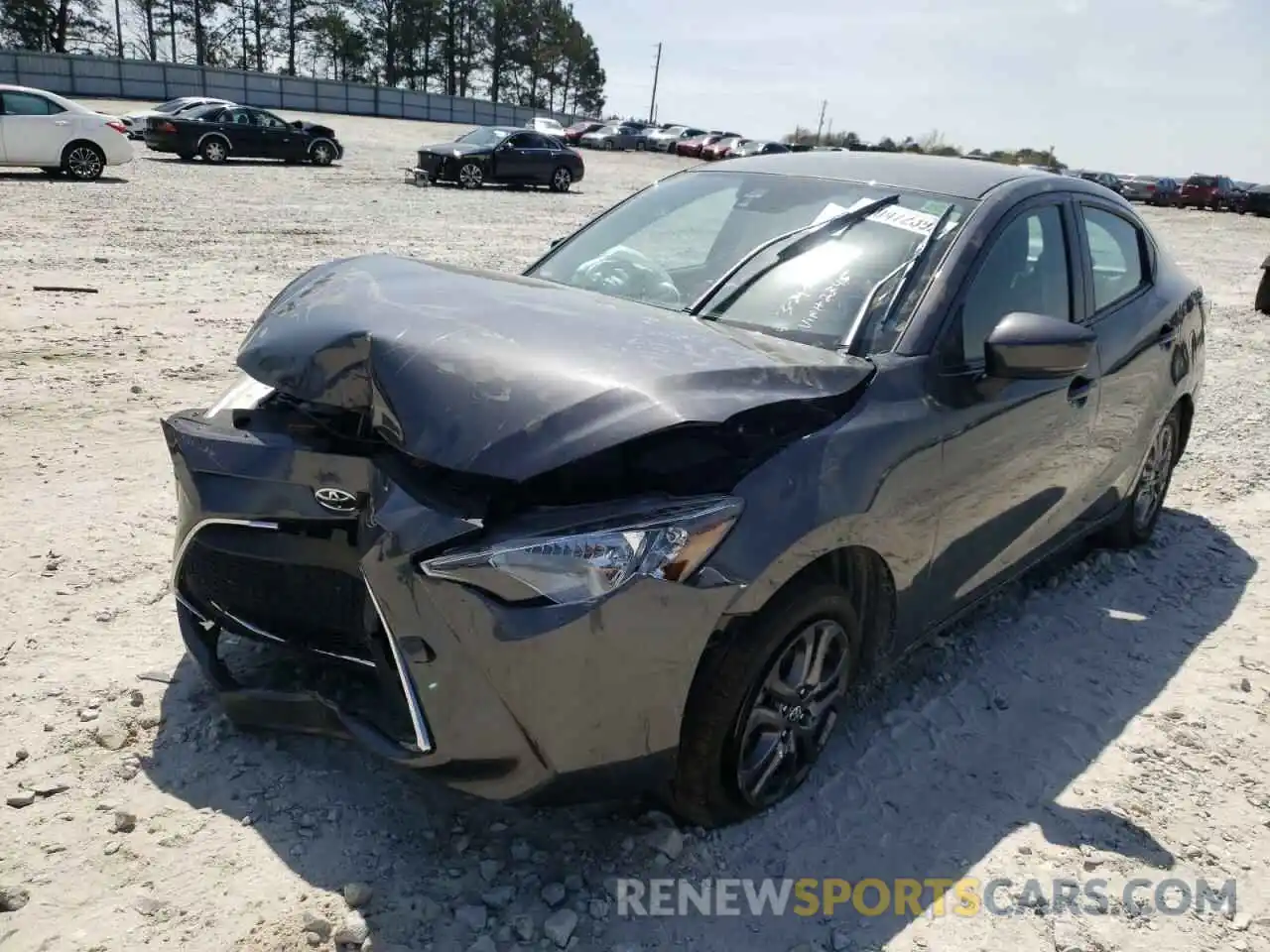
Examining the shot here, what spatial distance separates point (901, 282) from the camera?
302 cm

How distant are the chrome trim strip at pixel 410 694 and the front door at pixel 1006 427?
5.16 ft

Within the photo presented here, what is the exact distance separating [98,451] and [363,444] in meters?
3.20

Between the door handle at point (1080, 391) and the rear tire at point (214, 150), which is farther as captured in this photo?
the rear tire at point (214, 150)

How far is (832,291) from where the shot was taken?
3045 millimetres

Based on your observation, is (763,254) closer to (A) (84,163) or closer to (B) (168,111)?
(A) (84,163)

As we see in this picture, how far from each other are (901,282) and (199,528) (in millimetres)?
2155

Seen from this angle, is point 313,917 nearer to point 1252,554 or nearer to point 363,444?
point 363,444

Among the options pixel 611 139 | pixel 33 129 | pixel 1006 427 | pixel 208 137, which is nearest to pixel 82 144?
pixel 33 129

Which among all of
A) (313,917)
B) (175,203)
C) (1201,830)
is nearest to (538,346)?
(313,917)

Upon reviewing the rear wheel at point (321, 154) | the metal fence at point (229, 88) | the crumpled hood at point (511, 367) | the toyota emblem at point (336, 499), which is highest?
the metal fence at point (229, 88)

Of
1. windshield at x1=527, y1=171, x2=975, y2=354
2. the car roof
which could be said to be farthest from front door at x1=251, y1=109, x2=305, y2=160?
the car roof

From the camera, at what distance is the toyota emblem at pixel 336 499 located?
95.3 inches

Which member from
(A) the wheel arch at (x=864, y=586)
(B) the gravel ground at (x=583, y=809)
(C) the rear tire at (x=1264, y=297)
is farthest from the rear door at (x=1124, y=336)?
(C) the rear tire at (x=1264, y=297)

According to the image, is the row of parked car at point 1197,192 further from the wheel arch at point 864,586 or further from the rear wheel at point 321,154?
the wheel arch at point 864,586
